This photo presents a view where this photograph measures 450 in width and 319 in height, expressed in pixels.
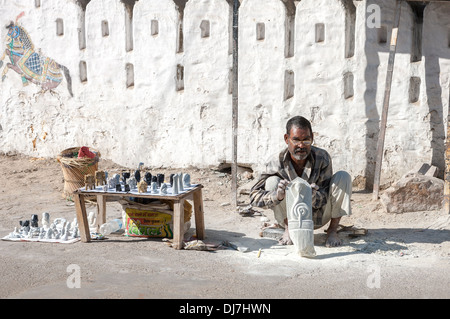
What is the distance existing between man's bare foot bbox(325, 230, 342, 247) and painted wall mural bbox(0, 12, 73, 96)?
5.93 m

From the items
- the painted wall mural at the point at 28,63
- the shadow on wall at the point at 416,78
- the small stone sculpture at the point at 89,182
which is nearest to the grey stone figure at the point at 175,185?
the small stone sculpture at the point at 89,182

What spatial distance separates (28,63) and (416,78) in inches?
253

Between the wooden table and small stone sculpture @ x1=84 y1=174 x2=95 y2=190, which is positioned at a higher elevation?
small stone sculpture @ x1=84 y1=174 x2=95 y2=190

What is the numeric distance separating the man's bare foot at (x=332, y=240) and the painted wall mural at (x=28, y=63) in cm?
593

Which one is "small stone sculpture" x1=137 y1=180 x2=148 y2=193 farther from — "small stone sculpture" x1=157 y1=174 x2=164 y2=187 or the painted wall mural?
the painted wall mural

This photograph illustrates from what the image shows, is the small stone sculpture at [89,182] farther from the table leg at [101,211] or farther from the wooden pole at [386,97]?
the wooden pole at [386,97]

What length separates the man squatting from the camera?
213 inches

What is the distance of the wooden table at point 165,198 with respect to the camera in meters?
5.49

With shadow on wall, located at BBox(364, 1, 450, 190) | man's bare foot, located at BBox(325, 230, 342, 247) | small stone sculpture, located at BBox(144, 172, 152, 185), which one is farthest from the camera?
shadow on wall, located at BBox(364, 1, 450, 190)

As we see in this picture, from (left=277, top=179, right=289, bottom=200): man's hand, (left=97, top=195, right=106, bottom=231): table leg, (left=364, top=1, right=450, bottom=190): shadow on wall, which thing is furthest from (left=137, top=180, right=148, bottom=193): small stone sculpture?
(left=364, top=1, right=450, bottom=190): shadow on wall

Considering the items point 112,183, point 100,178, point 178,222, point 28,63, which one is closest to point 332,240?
point 178,222

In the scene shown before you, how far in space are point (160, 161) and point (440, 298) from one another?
5856 millimetres

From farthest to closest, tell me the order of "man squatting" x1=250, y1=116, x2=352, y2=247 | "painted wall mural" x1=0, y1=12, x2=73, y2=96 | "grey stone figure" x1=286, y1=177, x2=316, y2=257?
"painted wall mural" x1=0, y1=12, x2=73, y2=96, "man squatting" x1=250, y1=116, x2=352, y2=247, "grey stone figure" x1=286, y1=177, x2=316, y2=257
